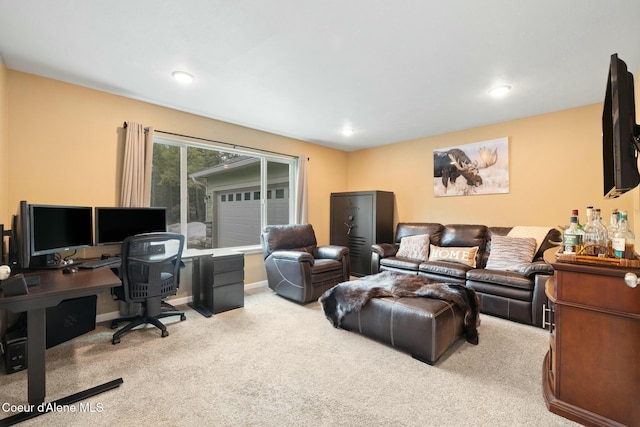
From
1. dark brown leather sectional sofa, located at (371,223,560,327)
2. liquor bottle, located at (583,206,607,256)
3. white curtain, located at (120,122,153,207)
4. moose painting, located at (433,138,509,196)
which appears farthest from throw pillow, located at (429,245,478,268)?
white curtain, located at (120,122,153,207)

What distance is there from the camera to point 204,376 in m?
2.03

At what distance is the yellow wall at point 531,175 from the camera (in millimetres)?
3357

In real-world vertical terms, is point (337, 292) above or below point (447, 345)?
above

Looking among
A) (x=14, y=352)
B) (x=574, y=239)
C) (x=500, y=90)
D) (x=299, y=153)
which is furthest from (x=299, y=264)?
(x=500, y=90)

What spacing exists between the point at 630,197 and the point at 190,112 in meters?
5.17

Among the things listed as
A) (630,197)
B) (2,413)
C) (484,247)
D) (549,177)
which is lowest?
(2,413)

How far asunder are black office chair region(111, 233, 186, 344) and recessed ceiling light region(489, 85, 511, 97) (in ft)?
11.6

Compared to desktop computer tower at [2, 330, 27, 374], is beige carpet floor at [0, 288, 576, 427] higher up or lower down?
lower down

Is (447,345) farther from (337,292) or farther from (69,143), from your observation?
(69,143)

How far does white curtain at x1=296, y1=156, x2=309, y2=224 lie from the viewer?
16.0ft

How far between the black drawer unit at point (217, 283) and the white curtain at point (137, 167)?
3.08 feet

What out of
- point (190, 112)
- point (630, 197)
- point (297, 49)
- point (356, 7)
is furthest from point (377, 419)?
point (190, 112)

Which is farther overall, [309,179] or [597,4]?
[309,179]

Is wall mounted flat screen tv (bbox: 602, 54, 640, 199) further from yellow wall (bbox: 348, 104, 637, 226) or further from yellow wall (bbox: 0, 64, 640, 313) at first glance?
yellow wall (bbox: 348, 104, 637, 226)
